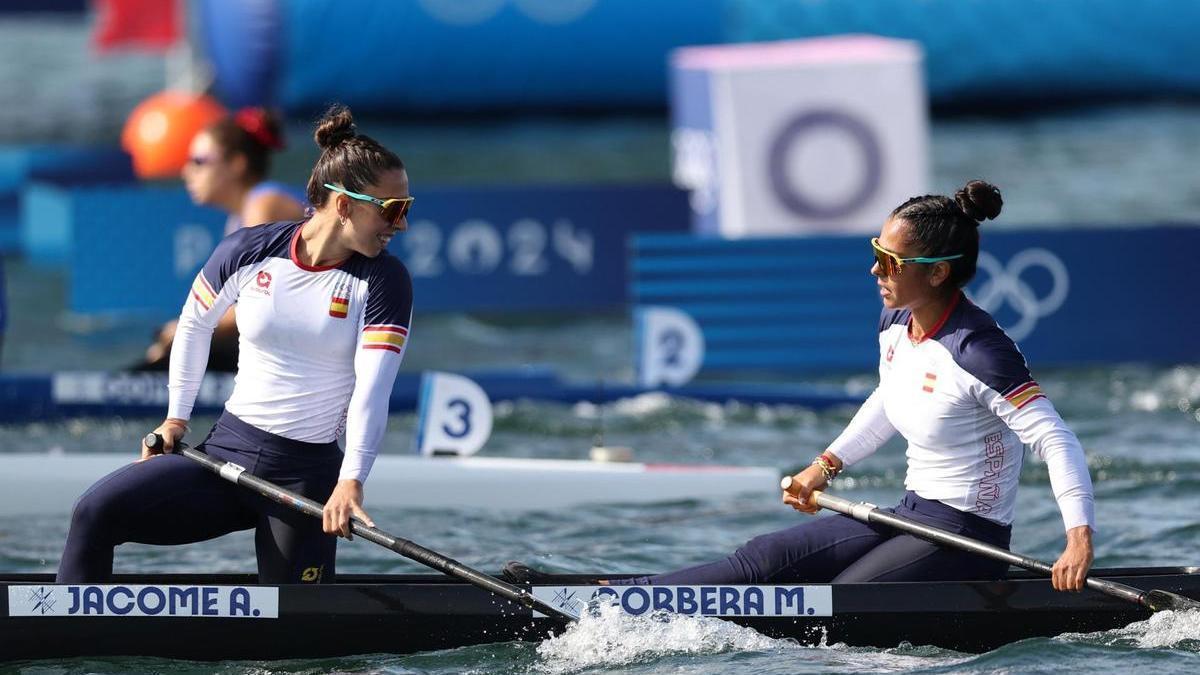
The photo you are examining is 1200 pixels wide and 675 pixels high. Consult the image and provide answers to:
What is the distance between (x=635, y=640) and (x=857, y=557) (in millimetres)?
659

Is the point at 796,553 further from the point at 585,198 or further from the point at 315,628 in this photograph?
the point at 585,198

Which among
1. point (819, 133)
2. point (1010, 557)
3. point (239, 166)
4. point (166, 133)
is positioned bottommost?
point (1010, 557)

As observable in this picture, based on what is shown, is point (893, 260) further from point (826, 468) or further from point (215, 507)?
point (215, 507)

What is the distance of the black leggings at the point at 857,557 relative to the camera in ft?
16.9

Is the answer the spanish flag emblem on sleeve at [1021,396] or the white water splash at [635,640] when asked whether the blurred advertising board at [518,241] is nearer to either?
the white water splash at [635,640]

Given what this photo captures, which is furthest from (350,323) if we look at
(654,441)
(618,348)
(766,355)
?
(618,348)

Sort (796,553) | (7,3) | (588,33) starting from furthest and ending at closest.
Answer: (7,3)
(588,33)
(796,553)

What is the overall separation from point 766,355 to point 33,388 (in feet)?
12.5

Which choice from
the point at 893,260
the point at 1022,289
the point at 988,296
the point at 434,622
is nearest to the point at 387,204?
the point at 434,622

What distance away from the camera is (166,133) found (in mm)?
16094

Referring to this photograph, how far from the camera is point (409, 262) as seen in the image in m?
12.2

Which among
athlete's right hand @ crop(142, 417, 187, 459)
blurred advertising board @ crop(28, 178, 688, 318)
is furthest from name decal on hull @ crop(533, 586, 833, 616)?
blurred advertising board @ crop(28, 178, 688, 318)

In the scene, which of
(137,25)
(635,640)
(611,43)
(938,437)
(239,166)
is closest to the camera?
(938,437)

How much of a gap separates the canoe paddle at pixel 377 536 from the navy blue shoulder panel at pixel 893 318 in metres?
1.14
